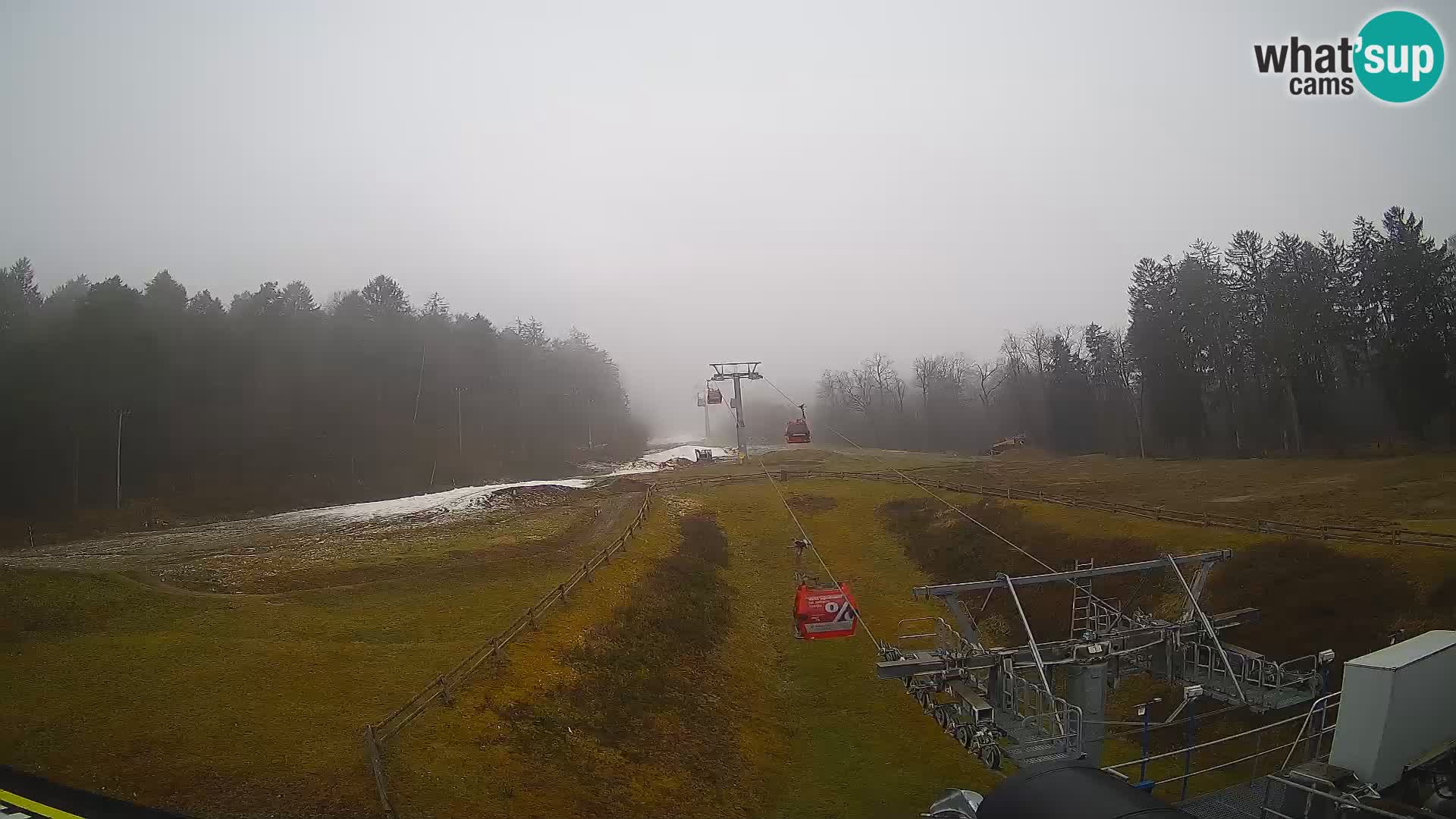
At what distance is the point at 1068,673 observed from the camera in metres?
16.5

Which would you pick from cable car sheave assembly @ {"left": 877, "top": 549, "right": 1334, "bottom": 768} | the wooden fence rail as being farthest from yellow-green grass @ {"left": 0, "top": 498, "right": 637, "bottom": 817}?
cable car sheave assembly @ {"left": 877, "top": 549, "right": 1334, "bottom": 768}

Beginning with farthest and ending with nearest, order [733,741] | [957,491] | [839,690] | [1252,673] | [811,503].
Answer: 1. [811,503]
2. [957,491]
3. [839,690]
4. [733,741]
5. [1252,673]

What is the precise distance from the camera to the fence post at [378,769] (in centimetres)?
1334

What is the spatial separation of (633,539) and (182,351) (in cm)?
5641

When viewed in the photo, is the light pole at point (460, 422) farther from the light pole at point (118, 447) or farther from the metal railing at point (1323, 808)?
the metal railing at point (1323, 808)

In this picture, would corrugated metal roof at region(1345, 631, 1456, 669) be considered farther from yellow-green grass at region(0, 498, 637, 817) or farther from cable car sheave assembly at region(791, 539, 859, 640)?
yellow-green grass at region(0, 498, 637, 817)

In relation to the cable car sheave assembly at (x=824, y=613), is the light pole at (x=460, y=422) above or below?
above

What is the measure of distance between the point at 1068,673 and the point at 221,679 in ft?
78.3

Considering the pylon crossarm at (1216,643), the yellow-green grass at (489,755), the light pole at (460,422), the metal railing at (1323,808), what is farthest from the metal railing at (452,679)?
the light pole at (460,422)

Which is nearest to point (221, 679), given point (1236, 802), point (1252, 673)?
point (1236, 802)

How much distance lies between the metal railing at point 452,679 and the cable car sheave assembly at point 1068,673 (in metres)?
11.9

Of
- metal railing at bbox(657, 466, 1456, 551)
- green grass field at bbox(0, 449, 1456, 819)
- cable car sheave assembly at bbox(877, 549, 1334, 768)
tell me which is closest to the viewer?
cable car sheave assembly at bbox(877, 549, 1334, 768)

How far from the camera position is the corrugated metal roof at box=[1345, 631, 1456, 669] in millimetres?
9945

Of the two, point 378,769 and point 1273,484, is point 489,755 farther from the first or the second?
point 1273,484
